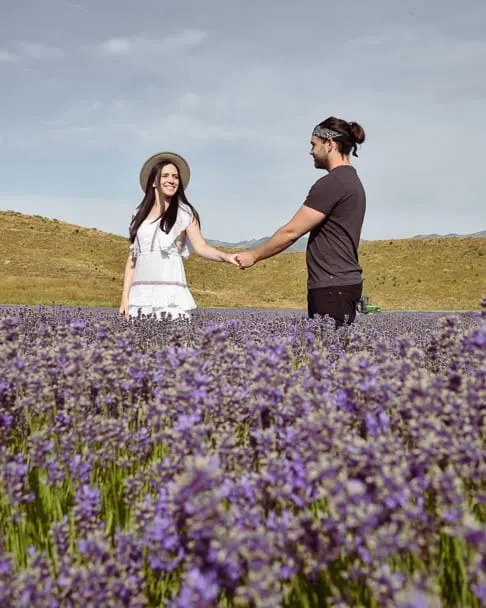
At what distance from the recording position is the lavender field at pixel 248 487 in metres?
1.27

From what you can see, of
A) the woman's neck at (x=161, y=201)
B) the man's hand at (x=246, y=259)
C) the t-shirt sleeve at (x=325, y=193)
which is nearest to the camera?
the t-shirt sleeve at (x=325, y=193)

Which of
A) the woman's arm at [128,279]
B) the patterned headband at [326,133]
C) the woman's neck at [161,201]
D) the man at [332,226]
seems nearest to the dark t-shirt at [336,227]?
the man at [332,226]

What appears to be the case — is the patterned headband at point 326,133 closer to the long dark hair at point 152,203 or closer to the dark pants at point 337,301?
the dark pants at point 337,301

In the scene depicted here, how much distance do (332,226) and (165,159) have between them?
81.0 inches

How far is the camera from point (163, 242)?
6.53 metres

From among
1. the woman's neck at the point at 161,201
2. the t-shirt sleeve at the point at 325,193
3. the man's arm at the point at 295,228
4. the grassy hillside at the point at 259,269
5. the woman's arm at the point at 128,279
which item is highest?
the grassy hillside at the point at 259,269

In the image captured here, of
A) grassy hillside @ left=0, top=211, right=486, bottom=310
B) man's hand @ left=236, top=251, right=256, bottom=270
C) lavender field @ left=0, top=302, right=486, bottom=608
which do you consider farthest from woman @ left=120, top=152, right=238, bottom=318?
grassy hillside @ left=0, top=211, right=486, bottom=310

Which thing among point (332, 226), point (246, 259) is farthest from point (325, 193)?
point (246, 259)

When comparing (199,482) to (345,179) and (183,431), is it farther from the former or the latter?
(345,179)

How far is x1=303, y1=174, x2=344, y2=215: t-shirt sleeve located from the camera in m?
5.70

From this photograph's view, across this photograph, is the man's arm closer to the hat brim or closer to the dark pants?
the dark pants

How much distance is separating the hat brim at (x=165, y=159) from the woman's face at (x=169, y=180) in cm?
12

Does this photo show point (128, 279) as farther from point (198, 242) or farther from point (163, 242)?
point (198, 242)

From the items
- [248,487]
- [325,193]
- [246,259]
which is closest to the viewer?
[248,487]
